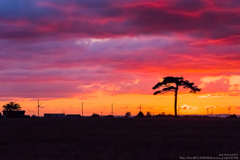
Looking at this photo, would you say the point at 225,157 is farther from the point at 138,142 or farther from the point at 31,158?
the point at 31,158

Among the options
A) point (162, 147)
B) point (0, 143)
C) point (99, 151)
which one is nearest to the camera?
point (99, 151)

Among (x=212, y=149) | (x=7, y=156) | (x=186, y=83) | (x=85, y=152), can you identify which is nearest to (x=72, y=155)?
(x=85, y=152)

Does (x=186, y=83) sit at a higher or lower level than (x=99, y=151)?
higher

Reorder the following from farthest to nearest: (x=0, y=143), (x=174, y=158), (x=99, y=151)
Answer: (x=0, y=143) → (x=99, y=151) → (x=174, y=158)

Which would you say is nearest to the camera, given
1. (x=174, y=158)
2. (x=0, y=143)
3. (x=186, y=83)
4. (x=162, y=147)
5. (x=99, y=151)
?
(x=174, y=158)

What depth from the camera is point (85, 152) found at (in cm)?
1838

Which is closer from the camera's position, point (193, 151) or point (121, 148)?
point (193, 151)

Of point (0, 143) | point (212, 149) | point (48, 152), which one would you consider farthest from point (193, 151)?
point (0, 143)

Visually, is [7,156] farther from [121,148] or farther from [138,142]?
[138,142]

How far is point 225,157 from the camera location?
1648 centimetres

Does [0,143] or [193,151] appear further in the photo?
[0,143]

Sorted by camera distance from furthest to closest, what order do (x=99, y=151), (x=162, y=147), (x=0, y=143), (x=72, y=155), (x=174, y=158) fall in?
1. (x=0, y=143)
2. (x=162, y=147)
3. (x=99, y=151)
4. (x=72, y=155)
5. (x=174, y=158)

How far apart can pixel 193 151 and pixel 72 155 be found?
597cm

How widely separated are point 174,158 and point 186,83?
200ft
